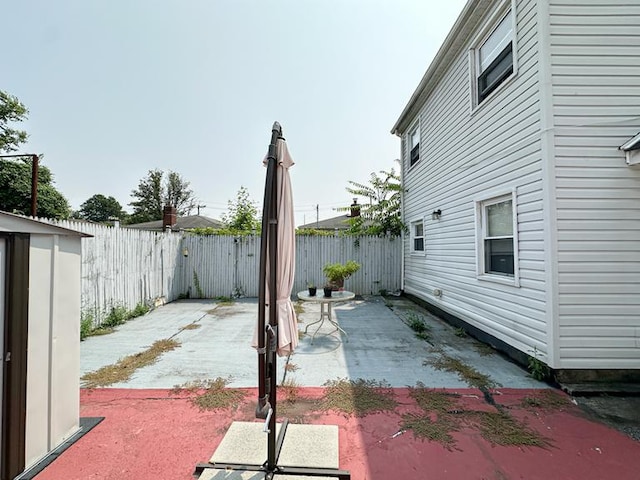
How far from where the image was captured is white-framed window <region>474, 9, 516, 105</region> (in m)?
4.49

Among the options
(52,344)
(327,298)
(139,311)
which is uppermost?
(52,344)

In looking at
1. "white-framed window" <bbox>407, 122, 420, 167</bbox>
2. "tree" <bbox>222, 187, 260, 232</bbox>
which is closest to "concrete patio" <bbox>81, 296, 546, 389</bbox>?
"white-framed window" <bbox>407, 122, 420, 167</bbox>

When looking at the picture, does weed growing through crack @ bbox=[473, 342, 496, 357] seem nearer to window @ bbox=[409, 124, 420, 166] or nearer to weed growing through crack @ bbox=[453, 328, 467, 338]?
weed growing through crack @ bbox=[453, 328, 467, 338]

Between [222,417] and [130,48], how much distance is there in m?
7.68

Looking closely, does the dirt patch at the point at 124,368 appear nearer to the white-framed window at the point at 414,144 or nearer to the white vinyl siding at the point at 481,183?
the white vinyl siding at the point at 481,183

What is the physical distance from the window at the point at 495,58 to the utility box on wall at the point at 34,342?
608 cm

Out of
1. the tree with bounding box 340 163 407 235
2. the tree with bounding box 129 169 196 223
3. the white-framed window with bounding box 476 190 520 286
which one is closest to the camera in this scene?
the white-framed window with bounding box 476 190 520 286

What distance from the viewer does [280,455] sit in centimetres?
226

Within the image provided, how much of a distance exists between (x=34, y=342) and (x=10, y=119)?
25.5 metres

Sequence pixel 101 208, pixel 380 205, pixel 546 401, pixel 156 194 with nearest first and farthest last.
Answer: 1. pixel 546 401
2. pixel 380 205
3. pixel 156 194
4. pixel 101 208

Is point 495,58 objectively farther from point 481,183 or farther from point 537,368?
point 537,368

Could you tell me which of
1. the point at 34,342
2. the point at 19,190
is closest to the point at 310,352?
the point at 34,342

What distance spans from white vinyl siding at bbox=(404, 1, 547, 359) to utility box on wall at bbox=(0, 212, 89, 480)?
5032 mm

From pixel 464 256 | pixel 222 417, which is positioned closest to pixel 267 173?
pixel 222 417
